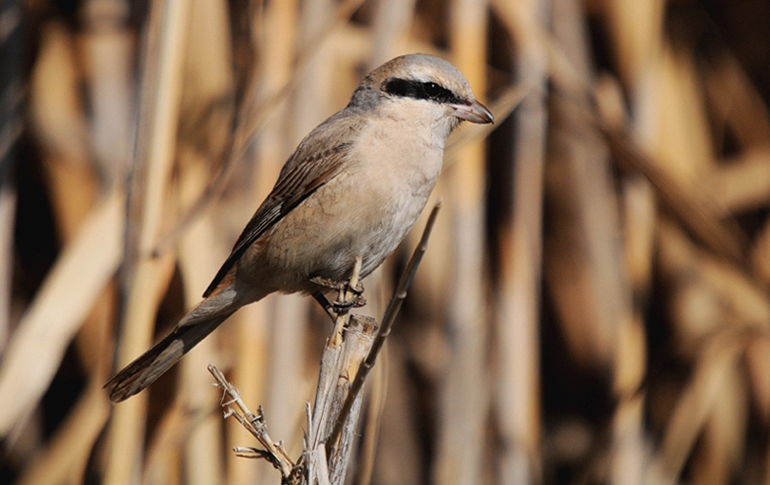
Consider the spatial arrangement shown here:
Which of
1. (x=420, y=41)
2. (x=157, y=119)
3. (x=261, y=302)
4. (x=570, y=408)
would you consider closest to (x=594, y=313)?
(x=570, y=408)

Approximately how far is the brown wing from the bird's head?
6.0 inches

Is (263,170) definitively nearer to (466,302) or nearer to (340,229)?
(340,229)

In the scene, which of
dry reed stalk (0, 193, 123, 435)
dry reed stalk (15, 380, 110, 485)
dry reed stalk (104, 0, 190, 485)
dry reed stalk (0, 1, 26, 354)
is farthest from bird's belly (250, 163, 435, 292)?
dry reed stalk (0, 1, 26, 354)

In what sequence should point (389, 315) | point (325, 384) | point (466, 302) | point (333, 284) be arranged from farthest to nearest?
point (466, 302) → point (333, 284) → point (325, 384) → point (389, 315)

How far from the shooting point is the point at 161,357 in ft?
6.03

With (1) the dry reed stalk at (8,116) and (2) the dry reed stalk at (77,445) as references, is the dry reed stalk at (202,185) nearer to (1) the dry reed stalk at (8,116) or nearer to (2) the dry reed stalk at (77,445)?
(2) the dry reed stalk at (77,445)

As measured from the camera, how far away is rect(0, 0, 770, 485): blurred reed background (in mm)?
2168

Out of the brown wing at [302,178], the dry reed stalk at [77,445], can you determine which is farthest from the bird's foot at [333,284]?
the dry reed stalk at [77,445]

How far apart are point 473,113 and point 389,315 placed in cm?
107

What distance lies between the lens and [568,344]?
3500 millimetres

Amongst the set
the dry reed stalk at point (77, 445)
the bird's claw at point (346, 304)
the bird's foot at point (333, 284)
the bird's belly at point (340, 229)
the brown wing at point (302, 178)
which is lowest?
the dry reed stalk at point (77, 445)

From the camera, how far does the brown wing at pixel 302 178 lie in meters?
2.05

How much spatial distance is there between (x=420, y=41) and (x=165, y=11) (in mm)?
1430

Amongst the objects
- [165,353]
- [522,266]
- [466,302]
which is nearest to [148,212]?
[165,353]
